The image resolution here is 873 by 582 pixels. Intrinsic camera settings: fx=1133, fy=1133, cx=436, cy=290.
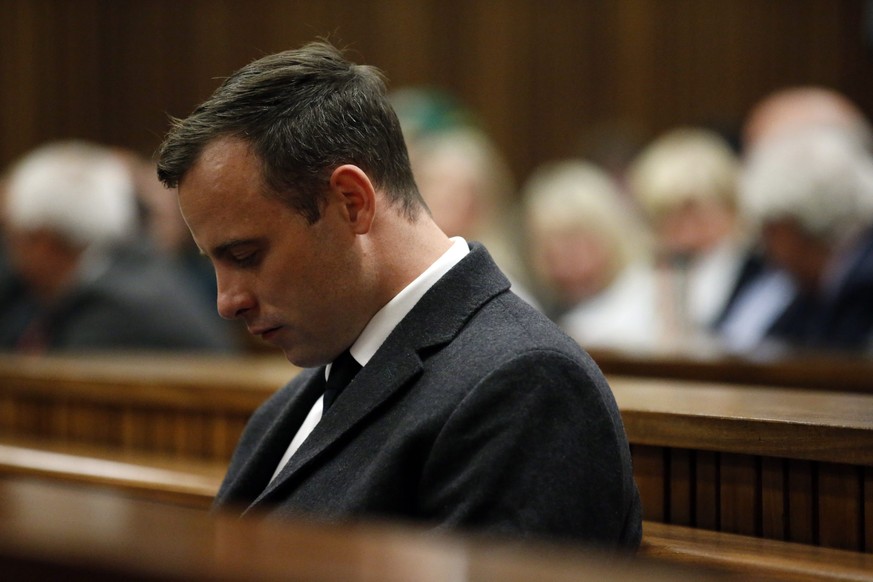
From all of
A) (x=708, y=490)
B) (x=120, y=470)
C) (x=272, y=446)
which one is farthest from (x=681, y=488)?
(x=120, y=470)

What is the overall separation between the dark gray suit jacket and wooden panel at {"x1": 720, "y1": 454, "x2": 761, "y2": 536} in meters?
0.20

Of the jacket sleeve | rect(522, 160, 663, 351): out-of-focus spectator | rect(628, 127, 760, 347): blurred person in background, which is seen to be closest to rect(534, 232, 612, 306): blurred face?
rect(522, 160, 663, 351): out-of-focus spectator

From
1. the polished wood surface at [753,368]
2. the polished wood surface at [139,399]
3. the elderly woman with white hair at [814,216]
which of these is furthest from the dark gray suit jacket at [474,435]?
the elderly woman with white hair at [814,216]

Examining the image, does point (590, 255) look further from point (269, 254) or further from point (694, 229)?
point (269, 254)

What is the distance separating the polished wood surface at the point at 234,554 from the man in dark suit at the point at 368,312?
0.50 metres

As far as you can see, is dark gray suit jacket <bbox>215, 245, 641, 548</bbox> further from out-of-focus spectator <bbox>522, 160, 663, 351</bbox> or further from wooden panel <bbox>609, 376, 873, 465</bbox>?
out-of-focus spectator <bbox>522, 160, 663, 351</bbox>

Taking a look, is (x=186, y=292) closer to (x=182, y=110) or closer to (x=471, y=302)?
(x=471, y=302)

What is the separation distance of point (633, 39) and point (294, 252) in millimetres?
4795

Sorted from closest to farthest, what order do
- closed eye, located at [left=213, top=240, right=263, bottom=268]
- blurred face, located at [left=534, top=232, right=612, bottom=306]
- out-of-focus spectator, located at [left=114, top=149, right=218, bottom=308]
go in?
closed eye, located at [left=213, top=240, right=263, bottom=268]
blurred face, located at [left=534, top=232, right=612, bottom=306]
out-of-focus spectator, located at [left=114, top=149, right=218, bottom=308]

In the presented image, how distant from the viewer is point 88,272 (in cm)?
355

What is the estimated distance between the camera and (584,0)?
5.95 m

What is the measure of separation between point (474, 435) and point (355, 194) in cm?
36

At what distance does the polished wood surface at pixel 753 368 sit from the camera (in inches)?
98.3

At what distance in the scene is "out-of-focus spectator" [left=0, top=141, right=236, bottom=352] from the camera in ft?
11.0
